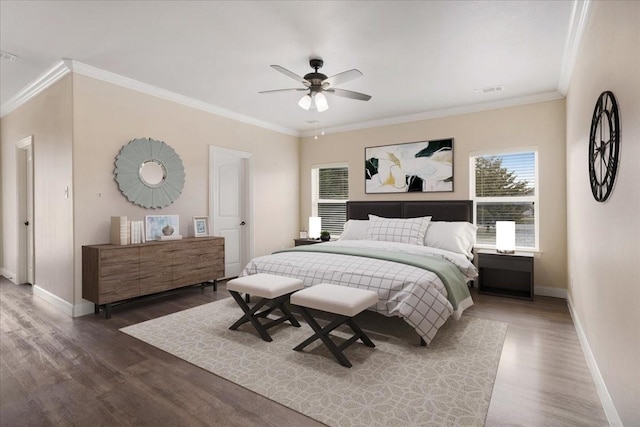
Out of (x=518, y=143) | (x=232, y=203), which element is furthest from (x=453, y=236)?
(x=232, y=203)

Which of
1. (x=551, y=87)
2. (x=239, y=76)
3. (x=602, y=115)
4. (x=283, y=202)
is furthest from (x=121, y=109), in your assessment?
(x=551, y=87)

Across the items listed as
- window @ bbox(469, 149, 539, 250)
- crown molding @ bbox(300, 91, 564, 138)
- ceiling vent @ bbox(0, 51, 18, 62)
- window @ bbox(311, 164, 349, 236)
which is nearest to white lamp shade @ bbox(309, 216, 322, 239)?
window @ bbox(311, 164, 349, 236)

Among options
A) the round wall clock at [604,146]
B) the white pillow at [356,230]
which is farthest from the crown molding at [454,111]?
the round wall clock at [604,146]

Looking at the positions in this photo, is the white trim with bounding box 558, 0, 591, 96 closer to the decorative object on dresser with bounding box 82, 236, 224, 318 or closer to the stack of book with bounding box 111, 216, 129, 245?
the decorative object on dresser with bounding box 82, 236, 224, 318

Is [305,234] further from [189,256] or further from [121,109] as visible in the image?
[121,109]

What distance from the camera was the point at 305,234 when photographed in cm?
638

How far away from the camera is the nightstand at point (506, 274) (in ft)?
13.5

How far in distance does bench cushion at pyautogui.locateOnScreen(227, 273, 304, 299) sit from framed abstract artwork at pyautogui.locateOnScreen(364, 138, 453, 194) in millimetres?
2936

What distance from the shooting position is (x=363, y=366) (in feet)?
7.84

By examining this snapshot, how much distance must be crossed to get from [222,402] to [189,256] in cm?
256

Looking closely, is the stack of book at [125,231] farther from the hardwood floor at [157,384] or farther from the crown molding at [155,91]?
the crown molding at [155,91]

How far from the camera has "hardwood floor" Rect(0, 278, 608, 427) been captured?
5.99 feet

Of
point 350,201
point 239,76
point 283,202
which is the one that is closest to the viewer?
point 239,76

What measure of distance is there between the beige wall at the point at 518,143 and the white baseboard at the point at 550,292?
0.14 feet
